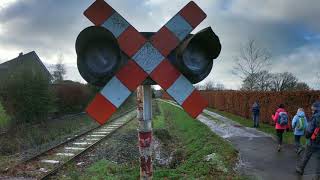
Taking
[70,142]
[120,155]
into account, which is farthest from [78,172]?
[70,142]

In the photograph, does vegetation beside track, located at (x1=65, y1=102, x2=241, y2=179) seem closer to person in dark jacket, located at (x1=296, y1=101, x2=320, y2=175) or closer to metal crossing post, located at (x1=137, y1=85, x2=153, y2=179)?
person in dark jacket, located at (x1=296, y1=101, x2=320, y2=175)

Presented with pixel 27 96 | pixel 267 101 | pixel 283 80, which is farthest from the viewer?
pixel 283 80

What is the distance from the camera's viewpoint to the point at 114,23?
3041mm

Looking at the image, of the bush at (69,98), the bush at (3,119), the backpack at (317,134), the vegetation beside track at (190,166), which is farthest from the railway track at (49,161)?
the bush at (69,98)

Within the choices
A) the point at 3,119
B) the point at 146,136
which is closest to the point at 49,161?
the point at 146,136

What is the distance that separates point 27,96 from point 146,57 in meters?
22.9

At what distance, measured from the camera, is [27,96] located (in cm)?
2456

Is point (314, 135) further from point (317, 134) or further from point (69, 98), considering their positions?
point (69, 98)

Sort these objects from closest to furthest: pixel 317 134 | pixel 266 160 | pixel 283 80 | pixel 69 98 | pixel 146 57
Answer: pixel 146 57, pixel 317 134, pixel 266 160, pixel 69 98, pixel 283 80

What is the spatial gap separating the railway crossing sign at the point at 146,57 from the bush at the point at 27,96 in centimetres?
2227

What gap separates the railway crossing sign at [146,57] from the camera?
297cm

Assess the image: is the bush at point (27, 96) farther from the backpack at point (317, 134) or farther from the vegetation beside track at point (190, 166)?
the backpack at point (317, 134)

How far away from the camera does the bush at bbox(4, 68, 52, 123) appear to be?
23.9 m

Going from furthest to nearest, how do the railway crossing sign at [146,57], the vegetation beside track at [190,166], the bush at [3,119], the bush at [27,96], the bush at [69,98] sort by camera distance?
the bush at [69,98], the bush at [27,96], the bush at [3,119], the vegetation beside track at [190,166], the railway crossing sign at [146,57]
